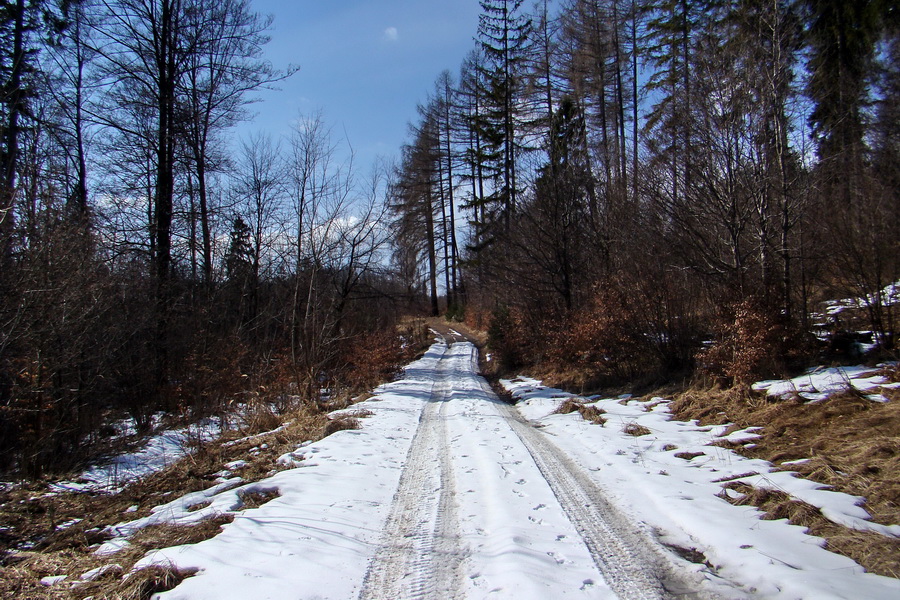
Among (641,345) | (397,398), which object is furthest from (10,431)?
(641,345)

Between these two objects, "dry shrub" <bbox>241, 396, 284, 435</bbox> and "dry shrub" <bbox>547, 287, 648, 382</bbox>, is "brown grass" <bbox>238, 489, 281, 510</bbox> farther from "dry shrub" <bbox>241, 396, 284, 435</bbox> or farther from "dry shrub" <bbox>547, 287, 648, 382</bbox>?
"dry shrub" <bbox>547, 287, 648, 382</bbox>

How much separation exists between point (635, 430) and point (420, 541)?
5094 mm

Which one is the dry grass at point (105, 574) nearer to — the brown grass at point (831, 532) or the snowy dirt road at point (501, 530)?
the snowy dirt road at point (501, 530)

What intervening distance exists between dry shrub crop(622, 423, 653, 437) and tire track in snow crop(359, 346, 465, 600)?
10.3ft

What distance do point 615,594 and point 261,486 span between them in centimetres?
388

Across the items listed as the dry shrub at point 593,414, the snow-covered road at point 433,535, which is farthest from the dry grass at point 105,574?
the dry shrub at point 593,414

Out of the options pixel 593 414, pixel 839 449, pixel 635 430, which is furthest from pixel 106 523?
pixel 839 449

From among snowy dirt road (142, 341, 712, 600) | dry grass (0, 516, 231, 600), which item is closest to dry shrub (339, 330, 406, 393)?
snowy dirt road (142, 341, 712, 600)

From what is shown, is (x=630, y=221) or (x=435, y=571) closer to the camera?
(x=435, y=571)

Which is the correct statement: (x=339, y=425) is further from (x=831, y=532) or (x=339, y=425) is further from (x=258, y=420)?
(x=831, y=532)

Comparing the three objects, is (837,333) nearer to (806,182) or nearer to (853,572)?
(806,182)

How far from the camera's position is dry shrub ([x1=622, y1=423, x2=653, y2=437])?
313 inches

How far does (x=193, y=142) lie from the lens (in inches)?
627

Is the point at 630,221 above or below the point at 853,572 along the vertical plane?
above
